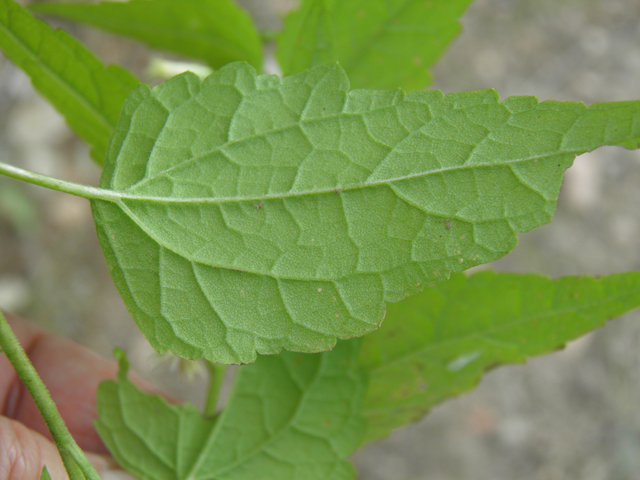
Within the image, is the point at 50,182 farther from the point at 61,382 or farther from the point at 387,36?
the point at 61,382

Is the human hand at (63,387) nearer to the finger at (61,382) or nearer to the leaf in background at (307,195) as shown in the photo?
the finger at (61,382)

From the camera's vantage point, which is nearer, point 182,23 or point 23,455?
point 23,455

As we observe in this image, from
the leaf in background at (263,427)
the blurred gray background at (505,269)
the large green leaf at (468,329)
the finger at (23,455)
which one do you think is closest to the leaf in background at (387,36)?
the large green leaf at (468,329)

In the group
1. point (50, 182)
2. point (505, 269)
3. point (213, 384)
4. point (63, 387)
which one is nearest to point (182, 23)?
Answer: point (50, 182)

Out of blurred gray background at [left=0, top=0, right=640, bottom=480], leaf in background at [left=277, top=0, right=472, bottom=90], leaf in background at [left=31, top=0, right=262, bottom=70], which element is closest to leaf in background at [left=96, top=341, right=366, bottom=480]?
leaf in background at [left=277, top=0, right=472, bottom=90]

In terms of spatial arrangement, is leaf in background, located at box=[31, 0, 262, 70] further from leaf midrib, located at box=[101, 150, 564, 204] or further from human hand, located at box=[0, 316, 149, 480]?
human hand, located at box=[0, 316, 149, 480]

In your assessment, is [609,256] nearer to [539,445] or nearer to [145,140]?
[539,445]
